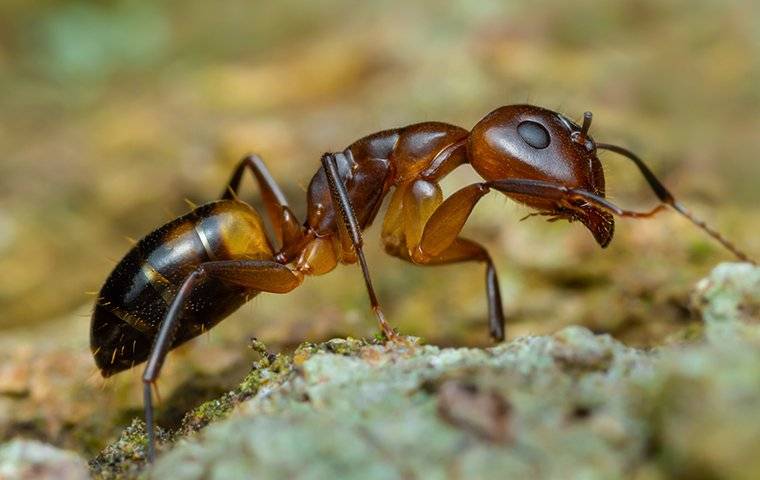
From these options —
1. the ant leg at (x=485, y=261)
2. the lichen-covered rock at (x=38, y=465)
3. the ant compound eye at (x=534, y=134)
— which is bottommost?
the ant leg at (x=485, y=261)

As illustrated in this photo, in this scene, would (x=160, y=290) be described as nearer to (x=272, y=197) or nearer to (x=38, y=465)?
(x=272, y=197)

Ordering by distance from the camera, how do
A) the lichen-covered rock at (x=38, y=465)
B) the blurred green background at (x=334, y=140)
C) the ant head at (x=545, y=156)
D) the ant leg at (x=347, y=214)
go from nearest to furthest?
the lichen-covered rock at (x=38, y=465) < the ant leg at (x=347, y=214) < the ant head at (x=545, y=156) < the blurred green background at (x=334, y=140)

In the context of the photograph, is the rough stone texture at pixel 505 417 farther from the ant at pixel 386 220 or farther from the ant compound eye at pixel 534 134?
the ant compound eye at pixel 534 134

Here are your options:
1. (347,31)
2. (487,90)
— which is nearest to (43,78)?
(347,31)

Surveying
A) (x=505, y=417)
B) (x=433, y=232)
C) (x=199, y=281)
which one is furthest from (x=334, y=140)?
(x=505, y=417)

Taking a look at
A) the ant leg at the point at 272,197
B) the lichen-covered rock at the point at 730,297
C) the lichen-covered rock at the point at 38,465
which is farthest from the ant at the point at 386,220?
the lichen-covered rock at the point at 38,465
